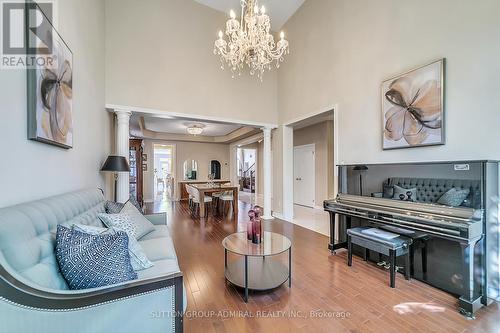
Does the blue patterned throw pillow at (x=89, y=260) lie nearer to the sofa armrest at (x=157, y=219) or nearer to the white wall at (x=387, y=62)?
the sofa armrest at (x=157, y=219)

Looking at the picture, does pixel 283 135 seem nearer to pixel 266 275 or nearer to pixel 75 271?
pixel 266 275

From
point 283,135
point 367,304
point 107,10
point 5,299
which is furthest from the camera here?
point 283,135

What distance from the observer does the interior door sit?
6.40 meters

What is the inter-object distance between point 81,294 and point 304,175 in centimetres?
631

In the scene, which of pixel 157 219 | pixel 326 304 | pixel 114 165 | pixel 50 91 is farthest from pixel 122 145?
pixel 326 304

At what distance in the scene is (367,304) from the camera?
189 cm

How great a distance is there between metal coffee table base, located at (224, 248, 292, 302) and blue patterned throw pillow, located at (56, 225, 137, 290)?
104cm

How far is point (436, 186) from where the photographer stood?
2201 mm

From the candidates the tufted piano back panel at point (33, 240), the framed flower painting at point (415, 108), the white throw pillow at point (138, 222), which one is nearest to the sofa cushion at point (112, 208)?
the white throw pillow at point (138, 222)

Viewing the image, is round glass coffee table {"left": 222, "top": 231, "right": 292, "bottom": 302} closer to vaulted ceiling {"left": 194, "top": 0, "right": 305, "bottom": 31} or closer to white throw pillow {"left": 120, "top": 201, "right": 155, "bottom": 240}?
white throw pillow {"left": 120, "top": 201, "right": 155, "bottom": 240}

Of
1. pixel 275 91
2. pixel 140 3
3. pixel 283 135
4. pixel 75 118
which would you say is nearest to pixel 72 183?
pixel 75 118

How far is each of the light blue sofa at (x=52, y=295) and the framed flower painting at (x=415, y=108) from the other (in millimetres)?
2902

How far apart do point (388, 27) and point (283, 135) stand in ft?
9.04

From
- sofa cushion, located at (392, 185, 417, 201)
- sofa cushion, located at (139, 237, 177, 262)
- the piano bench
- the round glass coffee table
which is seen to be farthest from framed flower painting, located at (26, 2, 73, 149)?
sofa cushion, located at (392, 185, 417, 201)
